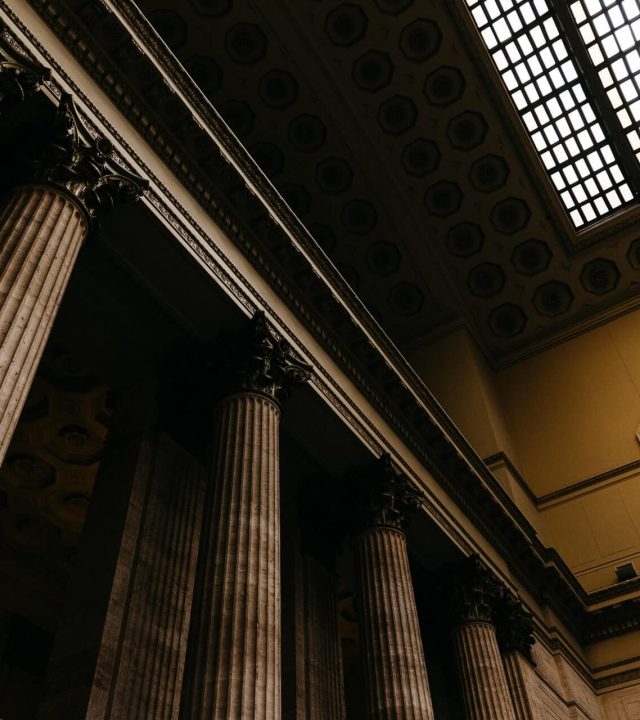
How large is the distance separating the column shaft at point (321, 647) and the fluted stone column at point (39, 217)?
190 inches

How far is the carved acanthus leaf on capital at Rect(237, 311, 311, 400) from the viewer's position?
23.0ft

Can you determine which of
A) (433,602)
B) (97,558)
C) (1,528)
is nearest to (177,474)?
(97,558)

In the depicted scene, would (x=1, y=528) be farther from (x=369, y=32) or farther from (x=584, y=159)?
(x=584, y=159)

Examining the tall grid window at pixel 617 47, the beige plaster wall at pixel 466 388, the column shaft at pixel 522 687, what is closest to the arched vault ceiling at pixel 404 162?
the beige plaster wall at pixel 466 388

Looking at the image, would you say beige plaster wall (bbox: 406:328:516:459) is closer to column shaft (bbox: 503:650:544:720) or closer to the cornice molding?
the cornice molding

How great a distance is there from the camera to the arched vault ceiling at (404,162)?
13.9 meters

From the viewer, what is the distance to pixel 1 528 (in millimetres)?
11414

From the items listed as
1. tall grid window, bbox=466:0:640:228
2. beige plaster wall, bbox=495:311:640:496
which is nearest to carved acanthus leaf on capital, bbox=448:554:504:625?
beige plaster wall, bbox=495:311:640:496

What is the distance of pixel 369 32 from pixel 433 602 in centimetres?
1029

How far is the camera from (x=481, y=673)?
951cm

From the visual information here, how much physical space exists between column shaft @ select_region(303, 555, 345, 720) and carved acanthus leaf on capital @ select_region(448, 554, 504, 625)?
6.47 ft

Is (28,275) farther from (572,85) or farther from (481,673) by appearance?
(572,85)

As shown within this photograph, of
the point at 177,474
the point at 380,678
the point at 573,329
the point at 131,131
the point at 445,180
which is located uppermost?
the point at 445,180

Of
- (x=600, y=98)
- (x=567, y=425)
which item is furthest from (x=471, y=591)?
(x=600, y=98)
